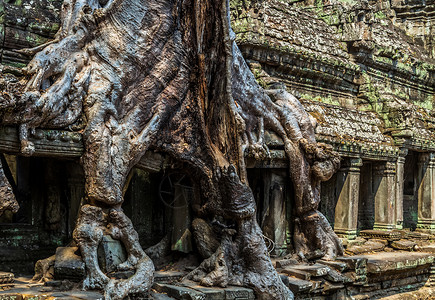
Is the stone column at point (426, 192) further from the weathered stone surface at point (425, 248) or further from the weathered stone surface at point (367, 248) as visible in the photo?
the weathered stone surface at point (367, 248)

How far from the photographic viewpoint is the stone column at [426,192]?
→ 14477 millimetres

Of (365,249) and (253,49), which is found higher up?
(253,49)

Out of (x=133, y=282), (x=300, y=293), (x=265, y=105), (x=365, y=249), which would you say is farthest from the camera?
(x=365, y=249)

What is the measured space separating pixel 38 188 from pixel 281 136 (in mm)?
3853

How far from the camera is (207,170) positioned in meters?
8.96

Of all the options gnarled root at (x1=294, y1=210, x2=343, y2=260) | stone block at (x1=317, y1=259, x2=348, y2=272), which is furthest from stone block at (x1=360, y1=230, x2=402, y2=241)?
stone block at (x1=317, y1=259, x2=348, y2=272)

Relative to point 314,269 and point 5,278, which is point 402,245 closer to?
point 314,269

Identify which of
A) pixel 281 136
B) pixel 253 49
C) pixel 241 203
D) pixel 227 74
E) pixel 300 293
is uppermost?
pixel 253 49

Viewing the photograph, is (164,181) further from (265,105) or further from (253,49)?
(253,49)

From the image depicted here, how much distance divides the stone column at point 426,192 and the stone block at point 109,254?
8.98 m

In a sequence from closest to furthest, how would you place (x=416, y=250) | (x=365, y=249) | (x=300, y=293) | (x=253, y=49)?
(x=300, y=293)
(x=253, y=49)
(x=365, y=249)
(x=416, y=250)

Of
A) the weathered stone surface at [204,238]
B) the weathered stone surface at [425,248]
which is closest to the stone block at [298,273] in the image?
the weathered stone surface at [204,238]

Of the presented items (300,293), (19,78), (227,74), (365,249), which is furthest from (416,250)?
→ (19,78)

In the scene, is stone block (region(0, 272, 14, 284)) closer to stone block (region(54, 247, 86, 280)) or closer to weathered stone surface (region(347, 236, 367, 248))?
stone block (region(54, 247, 86, 280))
